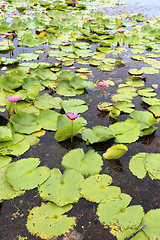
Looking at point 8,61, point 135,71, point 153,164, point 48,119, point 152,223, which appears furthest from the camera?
point 8,61

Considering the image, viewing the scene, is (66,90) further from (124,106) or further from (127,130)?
(127,130)

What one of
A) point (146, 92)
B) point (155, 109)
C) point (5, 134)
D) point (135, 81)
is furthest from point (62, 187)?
point (135, 81)

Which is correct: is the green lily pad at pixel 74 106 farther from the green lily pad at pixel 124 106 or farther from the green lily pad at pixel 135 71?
the green lily pad at pixel 135 71

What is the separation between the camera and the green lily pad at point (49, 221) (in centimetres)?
113

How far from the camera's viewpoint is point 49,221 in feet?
3.84

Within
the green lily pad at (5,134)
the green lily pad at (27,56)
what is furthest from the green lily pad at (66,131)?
the green lily pad at (27,56)

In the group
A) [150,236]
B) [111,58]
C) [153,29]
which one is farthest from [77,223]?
[153,29]

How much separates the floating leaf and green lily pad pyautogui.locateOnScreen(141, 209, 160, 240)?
43cm

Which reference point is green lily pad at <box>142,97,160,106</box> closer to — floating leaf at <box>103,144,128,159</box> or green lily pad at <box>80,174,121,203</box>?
floating leaf at <box>103,144,128,159</box>

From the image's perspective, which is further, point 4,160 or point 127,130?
point 127,130

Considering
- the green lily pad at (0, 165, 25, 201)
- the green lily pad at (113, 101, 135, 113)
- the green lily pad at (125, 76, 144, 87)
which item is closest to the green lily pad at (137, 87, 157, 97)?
the green lily pad at (125, 76, 144, 87)

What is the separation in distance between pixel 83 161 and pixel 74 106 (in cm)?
76

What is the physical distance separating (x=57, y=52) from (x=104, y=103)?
5.30ft

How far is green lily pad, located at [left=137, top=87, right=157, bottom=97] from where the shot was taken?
2304 millimetres
